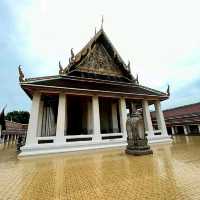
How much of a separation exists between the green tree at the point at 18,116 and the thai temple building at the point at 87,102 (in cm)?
3890

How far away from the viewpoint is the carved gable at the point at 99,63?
38.6ft

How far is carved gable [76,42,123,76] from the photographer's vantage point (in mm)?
11754

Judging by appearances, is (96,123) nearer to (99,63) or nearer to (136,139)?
(136,139)

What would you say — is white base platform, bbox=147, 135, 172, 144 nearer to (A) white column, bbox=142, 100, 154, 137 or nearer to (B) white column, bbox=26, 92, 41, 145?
(A) white column, bbox=142, 100, 154, 137

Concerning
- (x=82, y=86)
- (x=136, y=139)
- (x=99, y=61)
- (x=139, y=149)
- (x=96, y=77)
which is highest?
(x=99, y=61)

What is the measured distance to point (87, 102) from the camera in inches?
439

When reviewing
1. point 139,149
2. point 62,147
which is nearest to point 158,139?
point 139,149

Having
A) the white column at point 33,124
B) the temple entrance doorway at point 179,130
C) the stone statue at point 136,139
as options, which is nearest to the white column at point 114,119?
the stone statue at point 136,139

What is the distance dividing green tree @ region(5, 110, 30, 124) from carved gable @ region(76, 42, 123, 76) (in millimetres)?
40465

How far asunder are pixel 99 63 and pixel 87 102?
366cm

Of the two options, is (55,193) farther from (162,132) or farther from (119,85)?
(162,132)

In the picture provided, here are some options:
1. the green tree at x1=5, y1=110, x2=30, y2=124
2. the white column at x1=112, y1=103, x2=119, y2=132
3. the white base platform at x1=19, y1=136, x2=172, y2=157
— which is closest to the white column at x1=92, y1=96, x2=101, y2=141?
the white base platform at x1=19, y1=136, x2=172, y2=157

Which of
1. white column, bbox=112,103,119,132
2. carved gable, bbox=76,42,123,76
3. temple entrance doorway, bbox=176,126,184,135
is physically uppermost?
carved gable, bbox=76,42,123,76

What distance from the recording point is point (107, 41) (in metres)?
12.8
